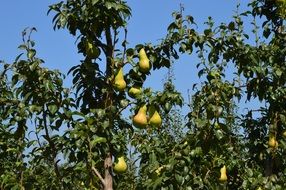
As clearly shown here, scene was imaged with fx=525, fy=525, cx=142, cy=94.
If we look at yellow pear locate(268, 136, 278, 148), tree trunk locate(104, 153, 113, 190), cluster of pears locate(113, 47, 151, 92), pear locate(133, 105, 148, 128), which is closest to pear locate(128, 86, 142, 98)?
cluster of pears locate(113, 47, 151, 92)

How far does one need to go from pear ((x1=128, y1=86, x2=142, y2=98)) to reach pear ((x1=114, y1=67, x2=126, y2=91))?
0.28 ft

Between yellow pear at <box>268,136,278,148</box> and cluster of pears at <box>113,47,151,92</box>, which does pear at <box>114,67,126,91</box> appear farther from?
yellow pear at <box>268,136,278,148</box>

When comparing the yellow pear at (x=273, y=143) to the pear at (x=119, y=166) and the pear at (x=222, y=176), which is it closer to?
the pear at (x=222, y=176)

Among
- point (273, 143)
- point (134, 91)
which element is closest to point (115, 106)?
point (134, 91)

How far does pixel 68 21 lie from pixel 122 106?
0.76 metres

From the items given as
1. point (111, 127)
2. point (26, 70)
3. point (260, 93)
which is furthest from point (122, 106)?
point (260, 93)

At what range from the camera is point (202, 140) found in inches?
154

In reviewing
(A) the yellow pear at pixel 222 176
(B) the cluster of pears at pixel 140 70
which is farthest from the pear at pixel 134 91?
(A) the yellow pear at pixel 222 176

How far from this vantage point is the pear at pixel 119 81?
375 cm

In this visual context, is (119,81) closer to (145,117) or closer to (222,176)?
(145,117)

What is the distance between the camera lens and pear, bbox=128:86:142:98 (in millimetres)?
3801

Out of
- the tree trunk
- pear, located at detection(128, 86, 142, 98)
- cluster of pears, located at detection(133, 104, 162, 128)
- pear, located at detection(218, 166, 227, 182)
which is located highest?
pear, located at detection(128, 86, 142, 98)

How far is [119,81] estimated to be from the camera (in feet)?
12.3

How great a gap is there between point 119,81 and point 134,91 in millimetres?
A: 141
